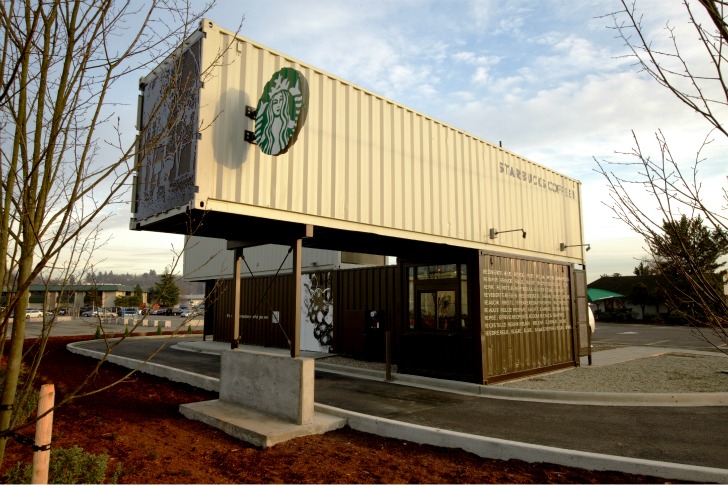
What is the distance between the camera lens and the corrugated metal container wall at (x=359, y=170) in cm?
675

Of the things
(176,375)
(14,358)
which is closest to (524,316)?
(176,375)

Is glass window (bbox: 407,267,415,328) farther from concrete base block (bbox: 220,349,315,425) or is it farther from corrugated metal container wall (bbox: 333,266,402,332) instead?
concrete base block (bbox: 220,349,315,425)

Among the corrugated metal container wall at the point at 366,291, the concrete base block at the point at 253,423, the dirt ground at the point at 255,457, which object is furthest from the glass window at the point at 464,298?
the dirt ground at the point at 255,457

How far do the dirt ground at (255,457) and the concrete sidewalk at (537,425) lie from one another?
179 mm

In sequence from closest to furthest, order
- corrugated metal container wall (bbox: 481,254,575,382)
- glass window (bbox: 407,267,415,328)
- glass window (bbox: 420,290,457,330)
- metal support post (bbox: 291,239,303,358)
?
metal support post (bbox: 291,239,303,358)
corrugated metal container wall (bbox: 481,254,575,382)
glass window (bbox: 420,290,457,330)
glass window (bbox: 407,267,415,328)

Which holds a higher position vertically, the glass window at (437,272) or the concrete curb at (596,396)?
the glass window at (437,272)

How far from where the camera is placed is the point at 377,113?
8.97 m

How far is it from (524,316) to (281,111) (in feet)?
27.1

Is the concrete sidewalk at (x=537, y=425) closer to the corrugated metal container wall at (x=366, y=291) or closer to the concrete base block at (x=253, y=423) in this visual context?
the concrete base block at (x=253, y=423)

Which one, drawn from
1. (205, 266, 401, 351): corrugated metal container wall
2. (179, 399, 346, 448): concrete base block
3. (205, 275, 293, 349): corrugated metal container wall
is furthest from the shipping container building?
(205, 275, 293, 349): corrugated metal container wall

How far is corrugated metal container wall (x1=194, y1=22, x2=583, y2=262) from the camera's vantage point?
22.1 ft

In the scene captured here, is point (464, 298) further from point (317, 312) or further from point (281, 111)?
point (317, 312)

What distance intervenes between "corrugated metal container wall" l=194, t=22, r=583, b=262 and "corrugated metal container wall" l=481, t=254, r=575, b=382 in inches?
25.8

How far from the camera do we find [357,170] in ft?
27.6
